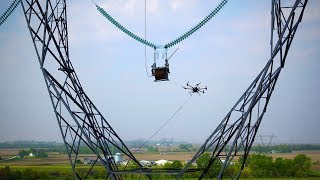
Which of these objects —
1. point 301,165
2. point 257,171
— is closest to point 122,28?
point 257,171

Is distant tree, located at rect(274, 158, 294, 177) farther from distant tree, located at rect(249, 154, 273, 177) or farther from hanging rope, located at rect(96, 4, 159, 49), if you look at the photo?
hanging rope, located at rect(96, 4, 159, 49)

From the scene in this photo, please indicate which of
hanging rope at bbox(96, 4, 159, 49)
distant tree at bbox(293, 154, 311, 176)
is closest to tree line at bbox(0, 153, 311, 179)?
distant tree at bbox(293, 154, 311, 176)

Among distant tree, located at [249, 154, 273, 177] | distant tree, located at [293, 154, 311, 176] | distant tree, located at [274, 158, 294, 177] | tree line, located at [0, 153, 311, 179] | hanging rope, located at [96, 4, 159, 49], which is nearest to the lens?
hanging rope, located at [96, 4, 159, 49]

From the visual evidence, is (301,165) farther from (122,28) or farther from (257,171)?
(122,28)

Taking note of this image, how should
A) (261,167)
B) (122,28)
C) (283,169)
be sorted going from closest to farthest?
(122,28)
(261,167)
(283,169)

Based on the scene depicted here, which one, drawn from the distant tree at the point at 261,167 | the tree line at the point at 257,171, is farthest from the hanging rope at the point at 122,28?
the distant tree at the point at 261,167

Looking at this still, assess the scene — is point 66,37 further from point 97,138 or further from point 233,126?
point 233,126

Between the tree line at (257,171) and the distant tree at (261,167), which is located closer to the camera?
the tree line at (257,171)

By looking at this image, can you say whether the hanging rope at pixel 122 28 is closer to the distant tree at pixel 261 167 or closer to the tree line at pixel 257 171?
the tree line at pixel 257 171

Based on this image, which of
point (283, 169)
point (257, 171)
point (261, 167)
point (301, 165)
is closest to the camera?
point (257, 171)

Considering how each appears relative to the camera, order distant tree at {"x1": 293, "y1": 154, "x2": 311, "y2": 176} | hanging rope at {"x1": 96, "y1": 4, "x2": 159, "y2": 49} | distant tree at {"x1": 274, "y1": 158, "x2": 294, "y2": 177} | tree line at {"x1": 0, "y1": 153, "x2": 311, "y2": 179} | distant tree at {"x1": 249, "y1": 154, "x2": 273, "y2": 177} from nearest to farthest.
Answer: hanging rope at {"x1": 96, "y1": 4, "x2": 159, "y2": 49} → tree line at {"x1": 0, "y1": 153, "x2": 311, "y2": 179} → distant tree at {"x1": 249, "y1": 154, "x2": 273, "y2": 177} → distant tree at {"x1": 274, "y1": 158, "x2": 294, "y2": 177} → distant tree at {"x1": 293, "y1": 154, "x2": 311, "y2": 176}

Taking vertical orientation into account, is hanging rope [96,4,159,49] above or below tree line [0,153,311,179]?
above

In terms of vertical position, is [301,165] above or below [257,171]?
above
